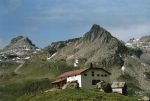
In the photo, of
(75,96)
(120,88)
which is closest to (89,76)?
(120,88)

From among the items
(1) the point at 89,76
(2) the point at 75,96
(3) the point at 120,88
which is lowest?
(2) the point at 75,96

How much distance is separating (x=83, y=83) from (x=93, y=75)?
4156mm

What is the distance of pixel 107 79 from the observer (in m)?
138

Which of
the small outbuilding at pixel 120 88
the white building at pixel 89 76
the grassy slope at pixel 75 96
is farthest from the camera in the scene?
the white building at pixel 89 76

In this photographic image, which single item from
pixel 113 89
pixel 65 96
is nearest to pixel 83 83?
pixel 113 89

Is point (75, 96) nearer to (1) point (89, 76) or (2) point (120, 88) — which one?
(2) point (120, 88)

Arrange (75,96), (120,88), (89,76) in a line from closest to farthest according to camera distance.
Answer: (75,96)
(120,88)
(89,76)

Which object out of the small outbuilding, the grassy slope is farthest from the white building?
the grassy slope

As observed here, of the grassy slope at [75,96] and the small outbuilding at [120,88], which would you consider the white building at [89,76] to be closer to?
the small outbuilding at [120,88]

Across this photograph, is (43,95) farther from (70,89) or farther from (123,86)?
(123,86)

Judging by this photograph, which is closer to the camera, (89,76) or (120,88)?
(120,88)

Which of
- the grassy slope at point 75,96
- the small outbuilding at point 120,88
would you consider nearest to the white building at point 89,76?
the small outbuilding at point 120,88

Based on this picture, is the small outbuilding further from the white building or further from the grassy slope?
the grassy slope

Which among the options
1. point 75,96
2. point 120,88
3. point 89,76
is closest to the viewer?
point 75,96
